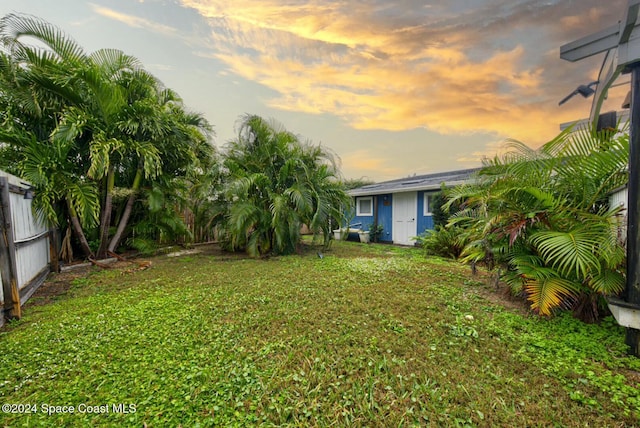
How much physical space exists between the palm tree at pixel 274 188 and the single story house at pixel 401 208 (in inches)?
152

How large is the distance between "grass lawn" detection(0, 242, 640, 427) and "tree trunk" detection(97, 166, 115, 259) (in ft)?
9.53

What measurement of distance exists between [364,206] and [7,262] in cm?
1133

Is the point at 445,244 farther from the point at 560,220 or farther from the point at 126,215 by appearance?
the point at 126,215

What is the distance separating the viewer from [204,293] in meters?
3.96

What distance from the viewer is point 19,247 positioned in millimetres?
3828

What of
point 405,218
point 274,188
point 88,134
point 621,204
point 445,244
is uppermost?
point 88,134

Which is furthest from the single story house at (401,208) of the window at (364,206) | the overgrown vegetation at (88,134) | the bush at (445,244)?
the overgrown vegetation at (88,134)

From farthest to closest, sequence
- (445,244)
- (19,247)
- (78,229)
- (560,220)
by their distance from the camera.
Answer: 1. (445,244)
2. (78,229)
3. (19,247)
4. (560,220)

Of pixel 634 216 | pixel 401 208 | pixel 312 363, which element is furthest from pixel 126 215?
pixel 401 208

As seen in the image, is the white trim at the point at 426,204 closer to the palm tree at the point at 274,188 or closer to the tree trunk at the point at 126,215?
the palm tree at the point at 274,188

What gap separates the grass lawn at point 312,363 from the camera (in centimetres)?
169

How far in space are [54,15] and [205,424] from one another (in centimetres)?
884

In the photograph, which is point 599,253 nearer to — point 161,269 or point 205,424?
point 205,424

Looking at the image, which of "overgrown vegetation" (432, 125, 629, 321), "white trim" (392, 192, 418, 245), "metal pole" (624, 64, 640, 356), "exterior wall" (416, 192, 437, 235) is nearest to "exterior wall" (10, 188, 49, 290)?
"overgrown vegetation" (432, 125, 629, 321)
